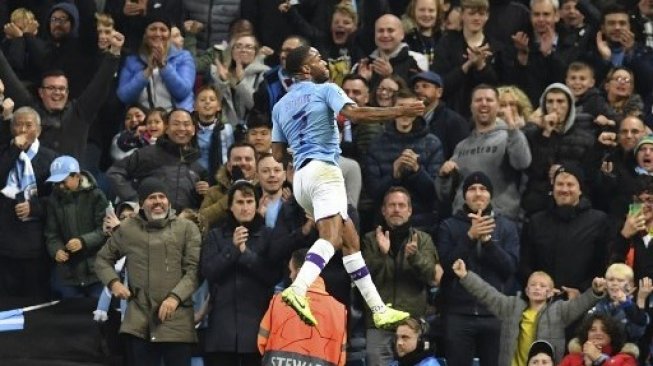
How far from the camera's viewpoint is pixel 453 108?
21.6 m

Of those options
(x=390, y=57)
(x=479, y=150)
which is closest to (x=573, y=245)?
(x=479, y=150)

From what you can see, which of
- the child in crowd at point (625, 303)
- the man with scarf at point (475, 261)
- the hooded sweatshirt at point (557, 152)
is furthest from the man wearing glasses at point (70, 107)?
the child in crowd at point (625, 303)

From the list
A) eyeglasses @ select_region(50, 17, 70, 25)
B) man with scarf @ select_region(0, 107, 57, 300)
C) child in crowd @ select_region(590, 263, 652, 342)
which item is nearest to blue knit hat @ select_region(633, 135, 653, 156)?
child in crowd @ select_region(590, 263, 652, 342)

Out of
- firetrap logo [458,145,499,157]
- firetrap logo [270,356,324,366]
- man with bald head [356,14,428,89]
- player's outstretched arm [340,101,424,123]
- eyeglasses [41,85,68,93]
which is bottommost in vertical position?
firetrap logo [270,356,324,366]

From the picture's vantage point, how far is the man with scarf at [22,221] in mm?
19812

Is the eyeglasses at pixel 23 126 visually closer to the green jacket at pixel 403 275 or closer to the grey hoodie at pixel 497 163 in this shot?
the green jacket at pixel 403 275

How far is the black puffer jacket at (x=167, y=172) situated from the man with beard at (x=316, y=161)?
4.11m

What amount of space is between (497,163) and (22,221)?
4.79 m

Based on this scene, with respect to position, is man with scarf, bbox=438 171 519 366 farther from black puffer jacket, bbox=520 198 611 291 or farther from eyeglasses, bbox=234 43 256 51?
eyeglasses, bbox=234 43 256 51

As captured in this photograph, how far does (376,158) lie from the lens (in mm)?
Result: 19828

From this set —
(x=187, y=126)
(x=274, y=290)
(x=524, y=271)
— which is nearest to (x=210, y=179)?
(x=187, y=126)

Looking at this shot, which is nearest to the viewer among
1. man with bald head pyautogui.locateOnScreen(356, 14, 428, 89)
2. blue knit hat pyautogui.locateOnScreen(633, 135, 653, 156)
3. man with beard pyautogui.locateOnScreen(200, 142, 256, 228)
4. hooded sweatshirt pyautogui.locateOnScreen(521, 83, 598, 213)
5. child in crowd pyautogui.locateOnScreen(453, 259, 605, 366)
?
child in crowd pyautogui.locateOnScreen(453, 259, 605, 366)

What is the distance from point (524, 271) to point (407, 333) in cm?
192

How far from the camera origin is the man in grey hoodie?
19.7 m
